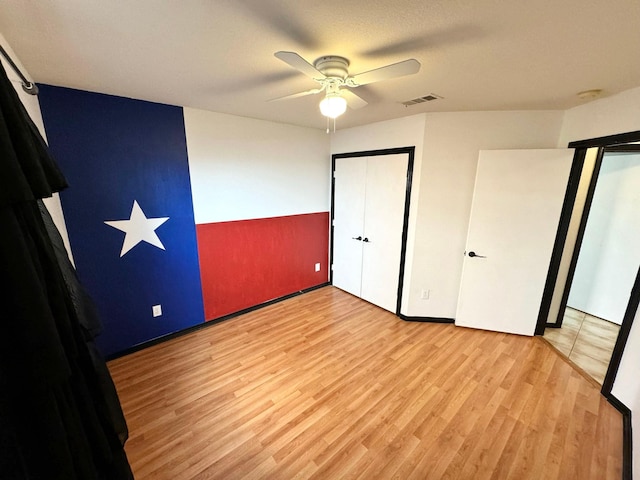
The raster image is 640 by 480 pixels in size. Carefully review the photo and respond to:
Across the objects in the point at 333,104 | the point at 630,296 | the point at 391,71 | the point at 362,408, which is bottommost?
the point at 362,408

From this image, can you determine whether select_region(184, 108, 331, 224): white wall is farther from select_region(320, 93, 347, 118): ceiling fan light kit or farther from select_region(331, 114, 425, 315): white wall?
select_region(320, 93, 347, 118): ceiling fan light kit

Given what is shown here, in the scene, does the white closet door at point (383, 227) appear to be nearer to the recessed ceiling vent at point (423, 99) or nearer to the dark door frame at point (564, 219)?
the recessed ceiling vent at point (423, 99)

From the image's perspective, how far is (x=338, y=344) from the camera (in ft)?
8.50

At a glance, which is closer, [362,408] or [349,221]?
[362,408]

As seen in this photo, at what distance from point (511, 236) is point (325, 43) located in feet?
8.17

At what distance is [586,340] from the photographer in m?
2.68

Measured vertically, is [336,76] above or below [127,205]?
above

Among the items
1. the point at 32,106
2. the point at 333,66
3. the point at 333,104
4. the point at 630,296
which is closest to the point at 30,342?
the point at 333,104

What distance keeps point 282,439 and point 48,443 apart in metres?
1.46

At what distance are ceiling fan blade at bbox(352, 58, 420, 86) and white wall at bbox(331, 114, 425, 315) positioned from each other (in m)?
1.51

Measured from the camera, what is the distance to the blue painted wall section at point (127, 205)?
1996mm

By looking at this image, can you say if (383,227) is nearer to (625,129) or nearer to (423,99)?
(423,99)

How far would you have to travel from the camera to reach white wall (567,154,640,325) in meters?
2.78

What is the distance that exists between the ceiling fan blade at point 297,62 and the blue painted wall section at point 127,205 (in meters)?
1.71
